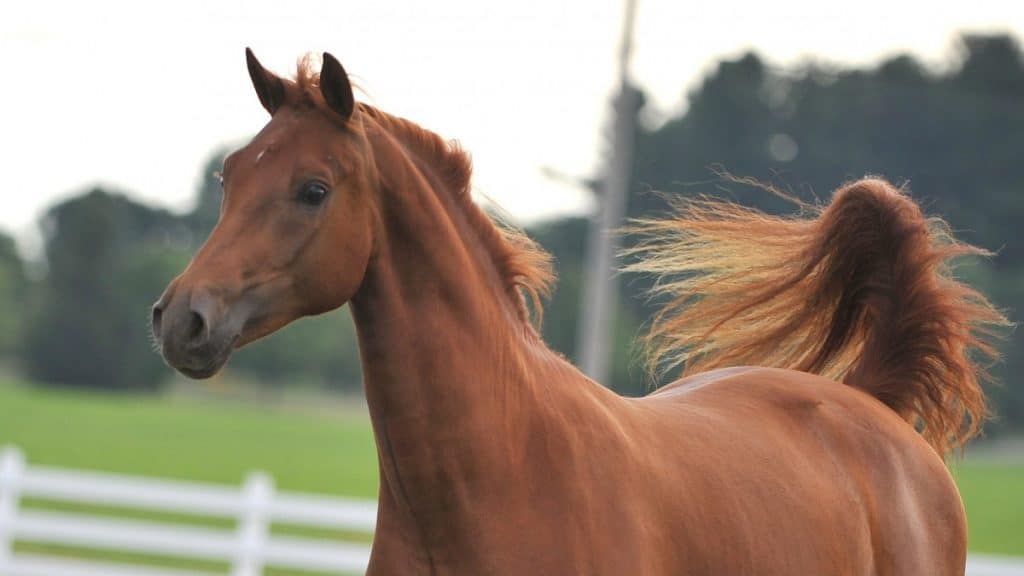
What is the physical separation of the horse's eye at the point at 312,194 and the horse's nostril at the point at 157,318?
0.41 meters

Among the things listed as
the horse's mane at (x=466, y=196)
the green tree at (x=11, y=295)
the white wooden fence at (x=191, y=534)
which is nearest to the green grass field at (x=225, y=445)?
the green tree at (x=11, y=295)

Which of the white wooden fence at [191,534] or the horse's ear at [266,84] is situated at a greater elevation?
the horse's ear at [266,84]

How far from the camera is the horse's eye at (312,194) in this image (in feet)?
11.1

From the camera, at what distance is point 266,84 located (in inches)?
142

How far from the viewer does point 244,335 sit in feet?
10.9

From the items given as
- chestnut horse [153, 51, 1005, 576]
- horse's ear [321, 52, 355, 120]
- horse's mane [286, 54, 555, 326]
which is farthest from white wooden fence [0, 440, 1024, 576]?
horse's ear [321, 52, 355, 120]

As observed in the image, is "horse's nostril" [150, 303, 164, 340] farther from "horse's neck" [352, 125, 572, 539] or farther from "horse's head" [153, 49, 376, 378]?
"horse's neck" [352, 125, 572, 539]

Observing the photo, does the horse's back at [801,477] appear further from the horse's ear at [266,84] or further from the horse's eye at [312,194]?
the horse's ear at [266,84]

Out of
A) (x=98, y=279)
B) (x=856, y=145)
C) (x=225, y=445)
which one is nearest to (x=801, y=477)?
(x=856, y=145)

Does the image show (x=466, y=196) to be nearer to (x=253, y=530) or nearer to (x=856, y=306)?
(x=856, y=306)

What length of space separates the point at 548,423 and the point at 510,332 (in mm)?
261

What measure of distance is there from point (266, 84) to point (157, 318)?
70 centimetres

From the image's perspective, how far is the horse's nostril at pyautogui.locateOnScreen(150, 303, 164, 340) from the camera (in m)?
3.18

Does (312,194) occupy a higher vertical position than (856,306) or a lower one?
higher
